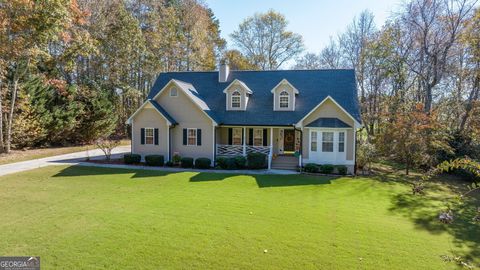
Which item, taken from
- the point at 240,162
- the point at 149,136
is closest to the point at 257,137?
the point at 240,162

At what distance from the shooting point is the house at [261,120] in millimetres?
18281

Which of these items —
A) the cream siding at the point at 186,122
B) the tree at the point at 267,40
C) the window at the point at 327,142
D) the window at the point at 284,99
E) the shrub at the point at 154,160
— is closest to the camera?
the window at the point at 327,142

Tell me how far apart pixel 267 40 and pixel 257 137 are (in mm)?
23920

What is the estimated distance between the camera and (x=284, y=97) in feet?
67.0

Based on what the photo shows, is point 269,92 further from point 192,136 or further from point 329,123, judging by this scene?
point 192,136

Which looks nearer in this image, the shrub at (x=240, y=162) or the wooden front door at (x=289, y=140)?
the shrub at (x=240, y=162)

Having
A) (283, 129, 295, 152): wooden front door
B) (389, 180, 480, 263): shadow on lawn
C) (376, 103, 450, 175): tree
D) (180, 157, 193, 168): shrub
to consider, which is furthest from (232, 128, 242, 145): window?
(389, 180, 480, 263): shadow on lawn

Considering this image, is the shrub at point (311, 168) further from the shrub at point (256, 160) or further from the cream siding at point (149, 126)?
the cream siding at point (149, 126)

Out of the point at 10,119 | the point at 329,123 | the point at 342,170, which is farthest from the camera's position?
the point at 10,119

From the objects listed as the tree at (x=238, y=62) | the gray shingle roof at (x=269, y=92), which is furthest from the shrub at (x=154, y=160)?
the tree at (x=238, y=62)

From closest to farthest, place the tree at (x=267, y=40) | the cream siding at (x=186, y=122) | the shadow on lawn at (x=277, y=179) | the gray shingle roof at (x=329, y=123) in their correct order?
the shadow on lawn at (x=277, y=179), the gray shingle roof at (x=329, y=123), the cream siding at (x=186, y=122), the tree at (x=267, y=40)

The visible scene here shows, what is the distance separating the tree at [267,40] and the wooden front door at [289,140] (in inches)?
883

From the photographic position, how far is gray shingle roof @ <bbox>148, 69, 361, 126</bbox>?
20016 millimetres

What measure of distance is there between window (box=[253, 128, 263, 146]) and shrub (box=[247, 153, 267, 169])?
9.88ft
